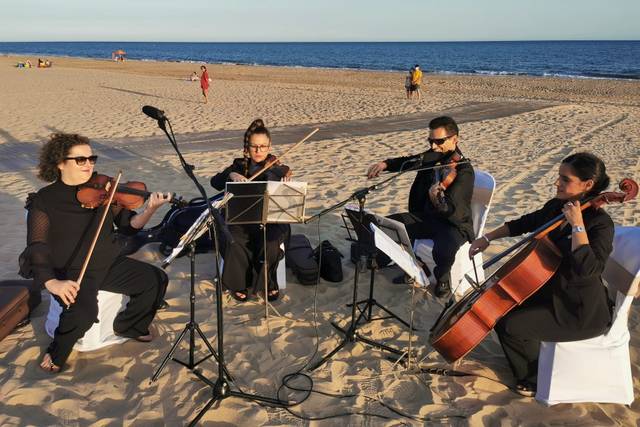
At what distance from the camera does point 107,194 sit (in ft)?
10.7

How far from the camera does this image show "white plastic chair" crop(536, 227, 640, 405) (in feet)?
9.52

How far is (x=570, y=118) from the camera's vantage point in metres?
14.2

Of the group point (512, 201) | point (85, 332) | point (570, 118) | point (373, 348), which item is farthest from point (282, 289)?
point (570, 118)

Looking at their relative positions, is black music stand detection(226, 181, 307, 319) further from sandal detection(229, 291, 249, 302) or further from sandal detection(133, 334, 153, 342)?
sandal detection(133, 334, 153, 342)

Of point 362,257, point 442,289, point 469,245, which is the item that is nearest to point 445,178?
point 469,245

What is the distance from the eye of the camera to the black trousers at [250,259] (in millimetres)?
4168

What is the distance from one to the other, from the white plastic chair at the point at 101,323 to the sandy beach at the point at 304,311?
0.08m

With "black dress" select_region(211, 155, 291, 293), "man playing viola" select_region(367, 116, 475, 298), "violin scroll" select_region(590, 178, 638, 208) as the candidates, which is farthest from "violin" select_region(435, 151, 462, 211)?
"violin scroll" select_region(590, 178, 638, 208)

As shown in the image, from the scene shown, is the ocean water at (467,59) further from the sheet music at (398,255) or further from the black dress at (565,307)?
the sheet music at (398,255)

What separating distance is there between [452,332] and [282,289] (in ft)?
6.26

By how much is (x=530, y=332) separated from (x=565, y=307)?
25 centimetres

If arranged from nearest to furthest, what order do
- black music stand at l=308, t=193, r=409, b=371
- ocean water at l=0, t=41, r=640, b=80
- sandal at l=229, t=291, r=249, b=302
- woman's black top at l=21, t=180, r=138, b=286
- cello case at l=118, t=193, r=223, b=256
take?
woman's black top at l=21, t=180, r=138, b=286, black music stand at l=308, t=193, r=409, b=371, sandal at l=229, t=291, r=249, b=302, cello case at l=118, t=193, r=223, b=256, ocean water at l=0, t=41, r=640, b=80

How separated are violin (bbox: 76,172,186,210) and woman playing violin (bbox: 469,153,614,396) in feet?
7.34

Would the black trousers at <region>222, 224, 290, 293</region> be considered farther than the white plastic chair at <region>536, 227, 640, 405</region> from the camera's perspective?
Yes
